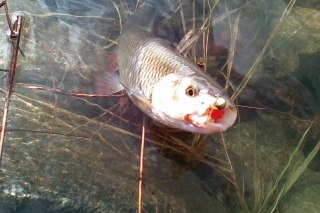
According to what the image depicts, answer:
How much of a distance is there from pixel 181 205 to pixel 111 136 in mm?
729

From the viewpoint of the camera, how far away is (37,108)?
2.65 meters

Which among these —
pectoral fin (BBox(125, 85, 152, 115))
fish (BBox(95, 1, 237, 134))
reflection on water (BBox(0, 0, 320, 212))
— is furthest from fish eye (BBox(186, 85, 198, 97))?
reflection on water (BBox(0, 0, 320, 212))

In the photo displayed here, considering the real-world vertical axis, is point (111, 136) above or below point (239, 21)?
below

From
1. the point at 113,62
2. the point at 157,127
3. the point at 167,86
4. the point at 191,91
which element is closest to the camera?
the point at 191,91

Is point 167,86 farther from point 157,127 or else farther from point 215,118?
point 157,127

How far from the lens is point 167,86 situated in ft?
6.94

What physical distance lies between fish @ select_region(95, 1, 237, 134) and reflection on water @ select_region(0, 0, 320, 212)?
0.36m

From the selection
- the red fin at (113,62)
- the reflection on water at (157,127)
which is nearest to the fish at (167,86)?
the red fin at (113,62)

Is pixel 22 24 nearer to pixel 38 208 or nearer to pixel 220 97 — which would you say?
pixel 38 208

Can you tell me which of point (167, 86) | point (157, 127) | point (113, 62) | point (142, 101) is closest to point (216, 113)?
point (167, 86)

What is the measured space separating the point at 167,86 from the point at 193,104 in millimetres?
242

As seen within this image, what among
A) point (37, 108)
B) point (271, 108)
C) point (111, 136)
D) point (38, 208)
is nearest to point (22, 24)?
point (37, 108)

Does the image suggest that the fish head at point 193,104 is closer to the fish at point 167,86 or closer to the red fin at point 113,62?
the fish at point 167,86

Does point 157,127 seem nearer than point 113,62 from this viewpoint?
Yes
